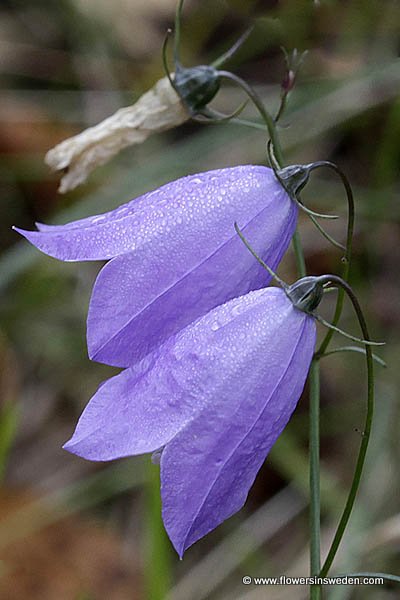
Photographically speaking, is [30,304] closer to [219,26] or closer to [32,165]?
[32,165]

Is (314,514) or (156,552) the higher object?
(314,514)

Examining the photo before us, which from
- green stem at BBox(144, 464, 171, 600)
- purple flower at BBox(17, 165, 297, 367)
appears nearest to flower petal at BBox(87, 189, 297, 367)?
purple flower at BBox(17, 165, 297, 367)

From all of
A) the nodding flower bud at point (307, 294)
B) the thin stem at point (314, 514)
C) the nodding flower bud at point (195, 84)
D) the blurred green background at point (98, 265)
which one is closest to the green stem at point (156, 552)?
the blurred green background at point (98, 265)

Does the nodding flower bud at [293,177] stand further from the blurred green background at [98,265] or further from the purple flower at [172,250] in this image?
the blurred green background at [98,265]

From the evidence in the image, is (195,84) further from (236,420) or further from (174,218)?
(236,420)

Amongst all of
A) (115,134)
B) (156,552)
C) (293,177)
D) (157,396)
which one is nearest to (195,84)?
(115,134)

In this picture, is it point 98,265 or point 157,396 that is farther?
point 98,265

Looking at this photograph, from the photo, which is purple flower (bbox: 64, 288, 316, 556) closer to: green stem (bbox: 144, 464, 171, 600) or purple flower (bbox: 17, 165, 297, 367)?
purple flower (bbox: 17, 165, 297, 367)
